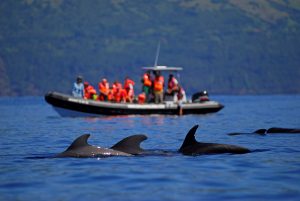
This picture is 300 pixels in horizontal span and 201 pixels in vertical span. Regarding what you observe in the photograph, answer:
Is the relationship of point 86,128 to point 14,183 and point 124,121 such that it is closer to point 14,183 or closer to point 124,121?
point 124,121

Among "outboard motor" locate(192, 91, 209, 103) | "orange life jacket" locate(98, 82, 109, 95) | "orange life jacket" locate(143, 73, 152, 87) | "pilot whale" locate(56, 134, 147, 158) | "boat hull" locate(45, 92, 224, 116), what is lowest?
"pilot whale" locate(56, 134, 147, 158)

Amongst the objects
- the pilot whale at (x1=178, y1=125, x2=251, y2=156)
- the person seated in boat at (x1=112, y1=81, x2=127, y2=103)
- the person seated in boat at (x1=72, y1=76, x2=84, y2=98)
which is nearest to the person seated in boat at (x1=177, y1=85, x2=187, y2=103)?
the person seated in boat at (x1=112, y1=81, x2=127, y2=103)

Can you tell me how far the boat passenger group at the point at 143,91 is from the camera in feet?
138

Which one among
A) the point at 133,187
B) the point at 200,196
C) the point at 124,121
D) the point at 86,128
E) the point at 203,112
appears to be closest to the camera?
the point at 200,196

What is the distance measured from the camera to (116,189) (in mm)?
13133

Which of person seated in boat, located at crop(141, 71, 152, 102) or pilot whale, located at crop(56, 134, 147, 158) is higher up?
person seated in boat, located at crop(141, 71, 152, 102)

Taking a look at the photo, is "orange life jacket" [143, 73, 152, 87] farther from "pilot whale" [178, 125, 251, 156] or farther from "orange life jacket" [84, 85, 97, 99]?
"pilot whale" [178, 125, 251, 156]

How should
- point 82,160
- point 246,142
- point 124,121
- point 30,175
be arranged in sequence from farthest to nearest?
point 124,121
point 246,142
point 82,160
point 30,175

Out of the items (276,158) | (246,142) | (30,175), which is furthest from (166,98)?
(30,175)

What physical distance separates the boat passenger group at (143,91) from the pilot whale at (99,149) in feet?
79.9

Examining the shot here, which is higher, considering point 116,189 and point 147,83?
point 147,83

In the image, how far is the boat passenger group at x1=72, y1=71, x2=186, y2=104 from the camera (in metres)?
42.0

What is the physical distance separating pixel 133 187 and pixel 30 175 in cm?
231

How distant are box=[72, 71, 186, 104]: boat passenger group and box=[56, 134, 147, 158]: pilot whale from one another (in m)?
24.3
